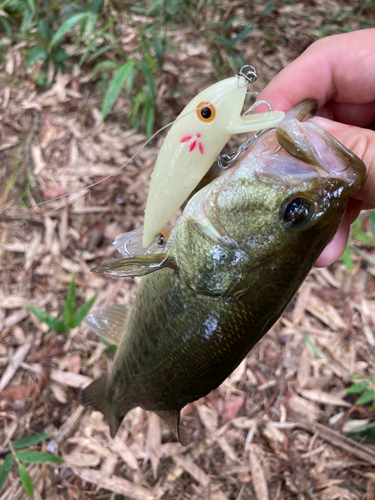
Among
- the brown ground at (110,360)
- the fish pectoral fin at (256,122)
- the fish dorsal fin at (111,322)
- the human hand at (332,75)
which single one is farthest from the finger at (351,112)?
the fish dorsal fin at (111,322)

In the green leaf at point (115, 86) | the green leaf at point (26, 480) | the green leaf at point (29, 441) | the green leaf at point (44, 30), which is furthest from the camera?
the green leaf at point (44, 30)

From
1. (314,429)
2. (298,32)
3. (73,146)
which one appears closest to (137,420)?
(314,429)

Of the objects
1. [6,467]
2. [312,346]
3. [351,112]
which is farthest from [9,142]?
[312,346]

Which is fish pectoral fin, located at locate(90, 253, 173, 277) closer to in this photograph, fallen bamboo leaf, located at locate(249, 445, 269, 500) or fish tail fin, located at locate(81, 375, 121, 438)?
fish tail fin, located at locate(81, 375, 121, 438)

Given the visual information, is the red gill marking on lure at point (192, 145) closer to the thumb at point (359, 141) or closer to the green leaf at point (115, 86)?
the thumb at point (359, 141)

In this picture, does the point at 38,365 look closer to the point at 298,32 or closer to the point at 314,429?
the point at 314,429

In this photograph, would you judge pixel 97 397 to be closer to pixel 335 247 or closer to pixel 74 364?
pixel 74 364
